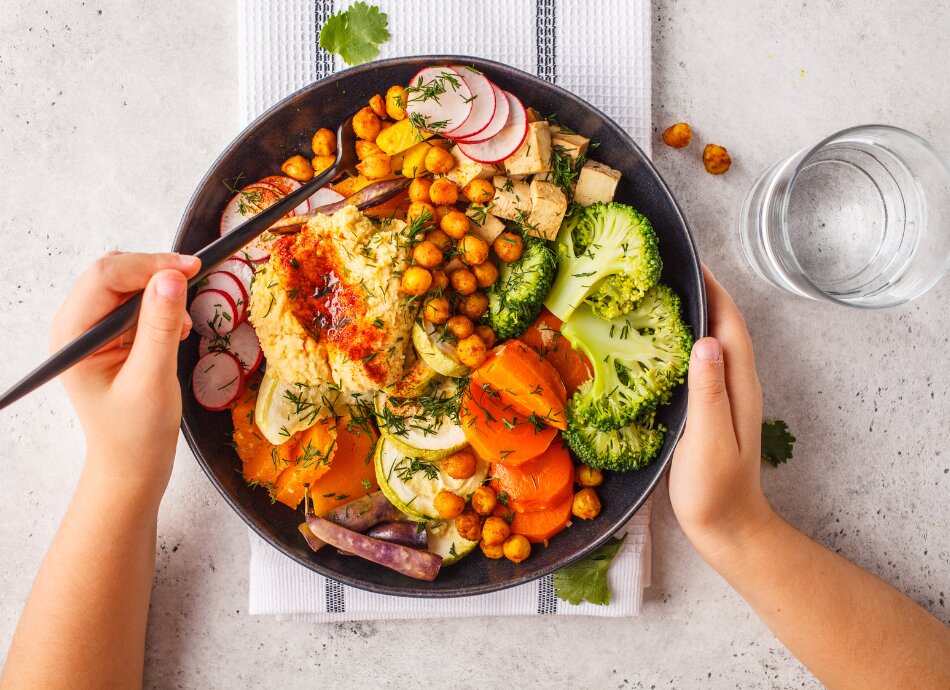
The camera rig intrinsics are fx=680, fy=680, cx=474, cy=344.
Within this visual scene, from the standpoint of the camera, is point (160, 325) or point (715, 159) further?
point (715, 159)

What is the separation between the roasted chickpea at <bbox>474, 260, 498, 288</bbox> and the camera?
76.1 inches

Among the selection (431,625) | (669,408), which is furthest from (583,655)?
(669,408)

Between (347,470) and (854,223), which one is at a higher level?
(854,223)

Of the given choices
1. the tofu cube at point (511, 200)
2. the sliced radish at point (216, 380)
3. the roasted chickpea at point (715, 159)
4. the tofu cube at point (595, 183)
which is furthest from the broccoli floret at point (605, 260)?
A: the sliced radish at point (216, 380)

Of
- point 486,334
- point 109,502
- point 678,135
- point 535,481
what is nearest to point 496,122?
point 486,334

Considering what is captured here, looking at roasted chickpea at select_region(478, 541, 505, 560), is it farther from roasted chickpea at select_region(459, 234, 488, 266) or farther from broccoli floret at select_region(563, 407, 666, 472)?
roasted chickpea at select_region(459, 234, 488, 266)

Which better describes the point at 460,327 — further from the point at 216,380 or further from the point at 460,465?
the point at 216,380

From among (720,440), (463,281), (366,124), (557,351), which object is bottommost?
(720,440)

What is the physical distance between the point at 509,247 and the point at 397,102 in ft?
1.69

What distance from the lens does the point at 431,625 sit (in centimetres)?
232

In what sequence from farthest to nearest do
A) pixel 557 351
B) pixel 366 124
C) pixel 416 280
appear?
1. pixel 557 351
2. pixel 366 124
3. pixel 416 280

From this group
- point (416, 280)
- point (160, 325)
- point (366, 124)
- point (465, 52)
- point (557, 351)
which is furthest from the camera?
point (465, 52)

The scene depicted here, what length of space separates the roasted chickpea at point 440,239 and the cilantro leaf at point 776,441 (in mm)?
1257

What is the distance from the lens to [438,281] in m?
1.90
